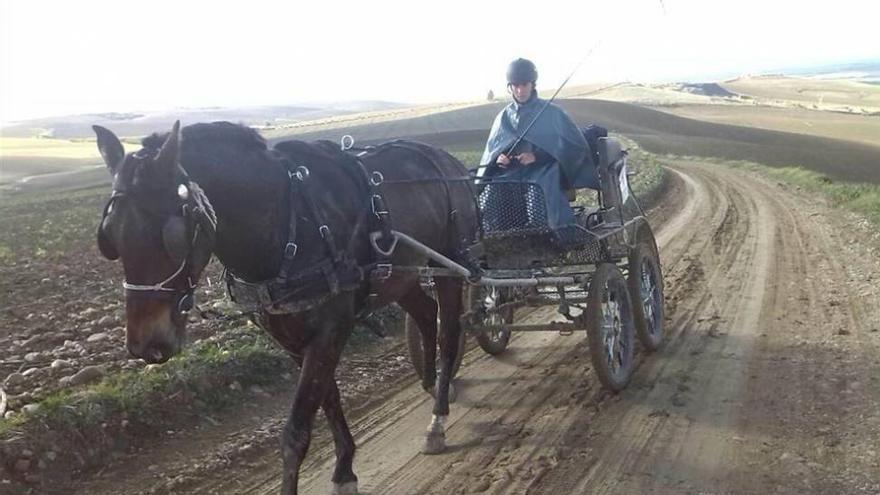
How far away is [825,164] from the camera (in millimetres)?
32625

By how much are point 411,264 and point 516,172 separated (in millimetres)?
2166

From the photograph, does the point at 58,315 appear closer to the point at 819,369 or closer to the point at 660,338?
the point at 660,338

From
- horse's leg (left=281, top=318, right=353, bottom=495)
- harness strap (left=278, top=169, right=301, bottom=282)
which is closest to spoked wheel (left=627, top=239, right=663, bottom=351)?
horse's leg (left=281, top=318, right=353, bottom=495)

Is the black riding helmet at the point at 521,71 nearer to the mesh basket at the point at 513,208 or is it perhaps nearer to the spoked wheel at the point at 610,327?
the mesh basket at the point at 513,208

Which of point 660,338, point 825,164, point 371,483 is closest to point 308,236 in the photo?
point 371,483

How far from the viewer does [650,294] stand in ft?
26.7

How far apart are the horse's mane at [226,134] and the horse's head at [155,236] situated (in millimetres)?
340

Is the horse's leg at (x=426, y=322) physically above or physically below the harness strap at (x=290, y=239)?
below

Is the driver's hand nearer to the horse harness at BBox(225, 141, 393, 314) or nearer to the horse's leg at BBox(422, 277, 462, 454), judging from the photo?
the horse's leg at BBox(422, 277, 462, 454)

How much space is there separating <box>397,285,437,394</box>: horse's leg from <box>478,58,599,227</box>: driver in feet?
4.05

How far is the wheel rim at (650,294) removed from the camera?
7910 mm

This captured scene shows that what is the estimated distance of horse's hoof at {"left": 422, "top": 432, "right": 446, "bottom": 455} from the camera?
561cm

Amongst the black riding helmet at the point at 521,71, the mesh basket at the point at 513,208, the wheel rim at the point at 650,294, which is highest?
the black riding helmet at the point at 521,71

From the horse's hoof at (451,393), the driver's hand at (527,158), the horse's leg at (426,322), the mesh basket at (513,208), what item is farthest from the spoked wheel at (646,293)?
the horse's leg at (426,322)
